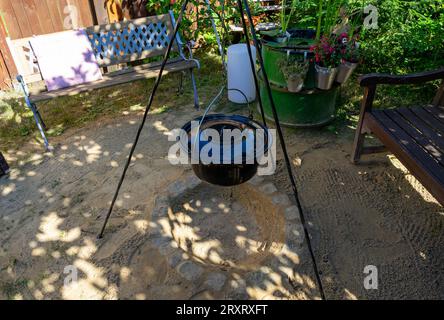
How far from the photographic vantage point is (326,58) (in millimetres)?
3199

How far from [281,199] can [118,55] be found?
9.82 ft

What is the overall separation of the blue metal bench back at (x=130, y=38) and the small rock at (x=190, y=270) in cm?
299

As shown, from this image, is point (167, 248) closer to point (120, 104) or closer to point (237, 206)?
point (237, 206)

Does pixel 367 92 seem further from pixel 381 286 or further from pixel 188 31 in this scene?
pixel 188 31

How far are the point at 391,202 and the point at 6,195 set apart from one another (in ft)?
11.3

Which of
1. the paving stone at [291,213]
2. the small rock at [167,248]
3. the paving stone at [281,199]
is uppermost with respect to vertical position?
the paving stone at [281,199]

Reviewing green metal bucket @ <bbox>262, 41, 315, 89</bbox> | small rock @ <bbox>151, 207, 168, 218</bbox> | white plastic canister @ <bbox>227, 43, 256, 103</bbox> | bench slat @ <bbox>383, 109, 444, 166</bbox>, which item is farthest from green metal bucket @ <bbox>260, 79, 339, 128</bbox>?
small rock @ <bbox>151, 207, 168, 218</bbox>

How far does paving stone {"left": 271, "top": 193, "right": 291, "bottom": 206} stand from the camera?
102 inches

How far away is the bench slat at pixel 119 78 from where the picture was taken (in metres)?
3.60

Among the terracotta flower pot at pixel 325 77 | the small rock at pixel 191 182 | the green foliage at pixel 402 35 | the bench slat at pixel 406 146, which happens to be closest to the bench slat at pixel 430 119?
the bench slat at pixel 406 146

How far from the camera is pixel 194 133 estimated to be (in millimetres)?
2299

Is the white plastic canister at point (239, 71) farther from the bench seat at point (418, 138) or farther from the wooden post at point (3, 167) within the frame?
the wooden post at point (3, 167)

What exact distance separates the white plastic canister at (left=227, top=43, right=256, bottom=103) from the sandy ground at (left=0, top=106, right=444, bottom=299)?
107 cm

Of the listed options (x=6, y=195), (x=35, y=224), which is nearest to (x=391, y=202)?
(x=35, y=224)
